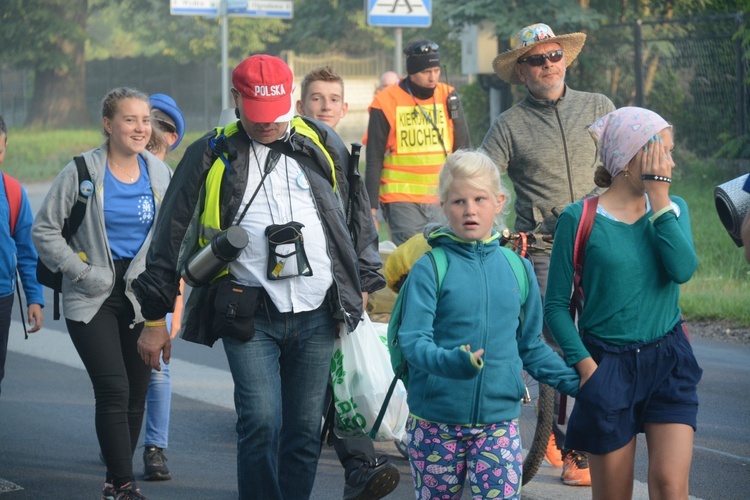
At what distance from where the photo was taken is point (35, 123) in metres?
44.0

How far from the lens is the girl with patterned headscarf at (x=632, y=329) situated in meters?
3.91

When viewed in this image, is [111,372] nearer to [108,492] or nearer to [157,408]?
[108,492]

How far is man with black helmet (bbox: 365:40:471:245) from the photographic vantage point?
8172 millimetres

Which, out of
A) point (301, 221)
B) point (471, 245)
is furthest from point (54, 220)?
point (471, 245)

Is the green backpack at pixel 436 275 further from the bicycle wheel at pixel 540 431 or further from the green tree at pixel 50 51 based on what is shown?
the green tree at pixel 50 51

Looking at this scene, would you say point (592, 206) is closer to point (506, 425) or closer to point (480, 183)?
point (480, 183)

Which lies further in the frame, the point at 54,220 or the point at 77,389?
the point at 77,389

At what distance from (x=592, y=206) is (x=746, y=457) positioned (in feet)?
9.08

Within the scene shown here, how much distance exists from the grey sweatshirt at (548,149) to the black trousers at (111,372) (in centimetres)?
195

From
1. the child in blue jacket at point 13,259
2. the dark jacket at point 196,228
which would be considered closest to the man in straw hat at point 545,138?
the dark jacket at point 196,228

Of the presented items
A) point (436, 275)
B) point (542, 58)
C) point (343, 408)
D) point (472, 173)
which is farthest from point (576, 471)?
point (472, 173)

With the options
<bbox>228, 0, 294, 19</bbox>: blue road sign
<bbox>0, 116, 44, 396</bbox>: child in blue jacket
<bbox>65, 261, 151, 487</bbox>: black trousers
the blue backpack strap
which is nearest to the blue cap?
<bbox>0, 116, 44, 396</bbox>: child in blue jacket

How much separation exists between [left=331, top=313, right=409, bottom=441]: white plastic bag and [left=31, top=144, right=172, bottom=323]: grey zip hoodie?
1.24 metres

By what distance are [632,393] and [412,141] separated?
446cm
